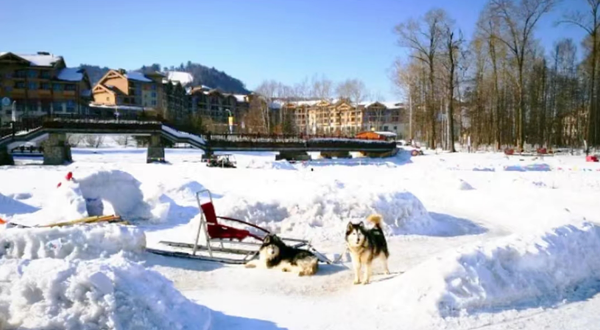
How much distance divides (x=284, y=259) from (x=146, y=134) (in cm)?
2951

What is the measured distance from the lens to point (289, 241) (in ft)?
33.2

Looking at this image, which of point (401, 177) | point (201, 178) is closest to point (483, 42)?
point (401, 177)

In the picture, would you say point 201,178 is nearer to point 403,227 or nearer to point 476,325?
point 403,227

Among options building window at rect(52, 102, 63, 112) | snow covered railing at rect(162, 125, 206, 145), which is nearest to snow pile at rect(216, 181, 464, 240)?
snow covered railing at rect(162, 125, 206, 145)

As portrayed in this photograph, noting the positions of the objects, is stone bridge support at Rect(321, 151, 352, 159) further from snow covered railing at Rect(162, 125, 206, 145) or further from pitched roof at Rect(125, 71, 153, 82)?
pitched roof at Rect(125, 71, 153, 82)

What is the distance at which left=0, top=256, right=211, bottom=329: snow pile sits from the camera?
412 centimetres

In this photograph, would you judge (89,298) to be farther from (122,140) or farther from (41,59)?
(41,59)

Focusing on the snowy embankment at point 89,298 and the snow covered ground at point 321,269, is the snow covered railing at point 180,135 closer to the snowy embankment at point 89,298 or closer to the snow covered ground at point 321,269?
the snow covered ground at point 321,269

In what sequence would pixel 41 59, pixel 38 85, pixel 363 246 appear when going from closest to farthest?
1. pixel 363 246
2. pixel 38 85
3. pixel 41 59


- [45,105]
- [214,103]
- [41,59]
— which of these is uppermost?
Answer: [41,59]

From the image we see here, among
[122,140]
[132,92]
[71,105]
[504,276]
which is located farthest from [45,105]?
[504,276]

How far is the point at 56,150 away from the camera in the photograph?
107 ft

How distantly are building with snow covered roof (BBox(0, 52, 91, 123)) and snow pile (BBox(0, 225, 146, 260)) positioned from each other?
198 feet

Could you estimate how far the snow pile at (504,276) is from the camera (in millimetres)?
5840
